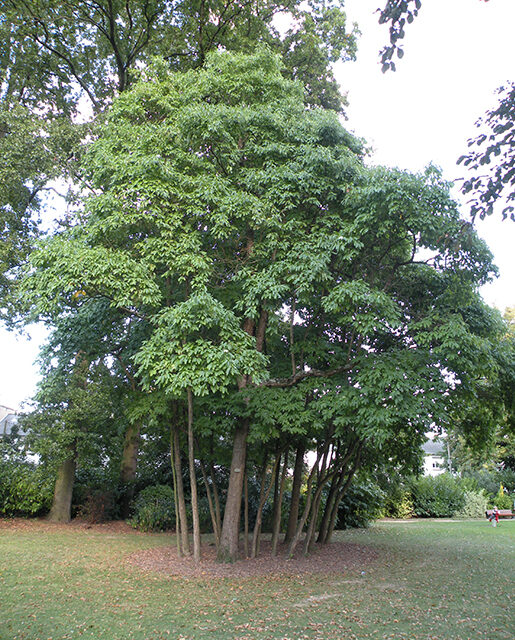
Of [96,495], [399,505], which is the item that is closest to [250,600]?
[96,495]

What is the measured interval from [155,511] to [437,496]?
41.8 feet

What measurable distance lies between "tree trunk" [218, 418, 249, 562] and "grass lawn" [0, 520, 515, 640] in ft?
4.26

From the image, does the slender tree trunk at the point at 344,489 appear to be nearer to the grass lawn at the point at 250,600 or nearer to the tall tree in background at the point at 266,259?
the tall tree in background at the point at 266,259

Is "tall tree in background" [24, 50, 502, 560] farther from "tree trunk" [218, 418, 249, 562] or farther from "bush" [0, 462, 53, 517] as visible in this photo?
"bush" [0, 462, 53, 517]

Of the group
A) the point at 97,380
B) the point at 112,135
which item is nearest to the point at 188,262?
the point at 112,135

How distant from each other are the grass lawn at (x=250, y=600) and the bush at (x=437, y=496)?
10.2 meters

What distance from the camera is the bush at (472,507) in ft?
65.5

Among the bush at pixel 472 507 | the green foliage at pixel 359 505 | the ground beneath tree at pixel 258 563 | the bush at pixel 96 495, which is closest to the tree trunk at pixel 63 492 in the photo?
the bush at pixel 96 495

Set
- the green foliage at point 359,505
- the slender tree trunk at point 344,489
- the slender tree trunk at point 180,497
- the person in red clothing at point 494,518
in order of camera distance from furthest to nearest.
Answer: the person in red clothing at point 494,518 → the green foliage at point 359,505 → the slender tree trunk at point 344,489 → the slender tree trunk at point 180,497

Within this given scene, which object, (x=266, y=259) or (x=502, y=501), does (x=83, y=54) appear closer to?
(x=266, y=259)

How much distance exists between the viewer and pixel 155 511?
1252 centimetres

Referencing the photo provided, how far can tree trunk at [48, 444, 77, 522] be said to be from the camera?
517 inches

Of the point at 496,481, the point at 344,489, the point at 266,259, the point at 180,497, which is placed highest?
the point at 266,259

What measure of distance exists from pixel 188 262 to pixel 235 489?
14.5 ft
